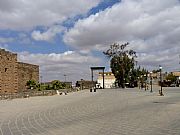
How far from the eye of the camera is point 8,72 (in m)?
45.9

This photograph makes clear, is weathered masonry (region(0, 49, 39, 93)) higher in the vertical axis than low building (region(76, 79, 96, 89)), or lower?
higher

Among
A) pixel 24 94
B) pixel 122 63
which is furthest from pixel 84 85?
pixel 24 94

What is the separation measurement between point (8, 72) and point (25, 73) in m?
12.9

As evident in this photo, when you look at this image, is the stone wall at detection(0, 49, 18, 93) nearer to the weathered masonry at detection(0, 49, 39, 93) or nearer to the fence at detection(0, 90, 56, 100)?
the weathered masonry at detection(0, 49, 39, 93)

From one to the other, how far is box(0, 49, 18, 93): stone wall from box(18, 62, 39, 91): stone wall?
7.26m

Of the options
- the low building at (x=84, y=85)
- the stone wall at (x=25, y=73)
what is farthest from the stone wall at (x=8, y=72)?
the low building at (x=84, y=85)

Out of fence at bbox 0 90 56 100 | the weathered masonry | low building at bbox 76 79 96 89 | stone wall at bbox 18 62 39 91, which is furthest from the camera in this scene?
low building at bbox 76 79 96 89

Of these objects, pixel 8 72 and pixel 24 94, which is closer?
pixel 24 94

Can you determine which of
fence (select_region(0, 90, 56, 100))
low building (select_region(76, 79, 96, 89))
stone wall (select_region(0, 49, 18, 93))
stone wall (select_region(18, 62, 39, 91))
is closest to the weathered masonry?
stone wall (select_region(0, 49, 18, 93))

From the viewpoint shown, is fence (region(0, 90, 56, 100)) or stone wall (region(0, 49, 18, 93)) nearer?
fence (region(0, 90, 56, 100))

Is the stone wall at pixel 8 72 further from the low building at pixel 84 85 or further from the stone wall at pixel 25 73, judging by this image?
the low building at pixel 84 85

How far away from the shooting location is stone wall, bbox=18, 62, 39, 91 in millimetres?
56250

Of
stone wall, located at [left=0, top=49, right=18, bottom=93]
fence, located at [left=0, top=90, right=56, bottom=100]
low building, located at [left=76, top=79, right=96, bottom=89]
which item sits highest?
stone wall, located at [left=0, top=49, right=18, bottom=93]

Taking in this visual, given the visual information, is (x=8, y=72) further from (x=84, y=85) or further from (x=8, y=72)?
(x=84, y=85)
